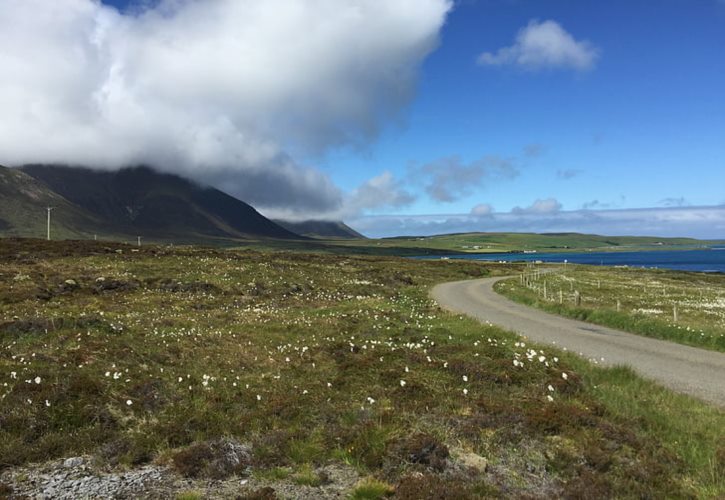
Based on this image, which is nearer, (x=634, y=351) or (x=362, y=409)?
(x=362, y=409)

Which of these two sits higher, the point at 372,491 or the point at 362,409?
the point at 362,409

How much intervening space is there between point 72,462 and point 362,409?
20.4ft

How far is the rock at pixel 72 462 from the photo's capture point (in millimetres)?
9938

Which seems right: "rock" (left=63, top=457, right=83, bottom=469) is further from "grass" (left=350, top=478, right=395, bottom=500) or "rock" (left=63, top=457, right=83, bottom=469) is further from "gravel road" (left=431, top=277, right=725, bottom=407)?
"gravel road" (left=431, top=277, right=725, bottom=407)

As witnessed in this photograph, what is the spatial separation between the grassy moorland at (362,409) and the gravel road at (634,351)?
2056mm

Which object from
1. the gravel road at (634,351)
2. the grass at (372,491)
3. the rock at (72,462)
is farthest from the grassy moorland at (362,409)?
the gravel road at (634,351)

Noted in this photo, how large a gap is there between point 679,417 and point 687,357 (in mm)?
10183

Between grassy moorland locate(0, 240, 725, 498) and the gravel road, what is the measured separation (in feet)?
6.75

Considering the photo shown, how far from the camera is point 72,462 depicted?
10047 millimetres

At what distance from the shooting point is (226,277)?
159ft

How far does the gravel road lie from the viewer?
16391 millimetres

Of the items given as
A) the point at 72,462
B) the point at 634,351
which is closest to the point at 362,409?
the point at 72,462

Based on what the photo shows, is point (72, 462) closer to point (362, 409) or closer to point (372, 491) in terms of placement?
point (372, 491)

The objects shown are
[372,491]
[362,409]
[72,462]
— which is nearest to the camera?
[372,491]
